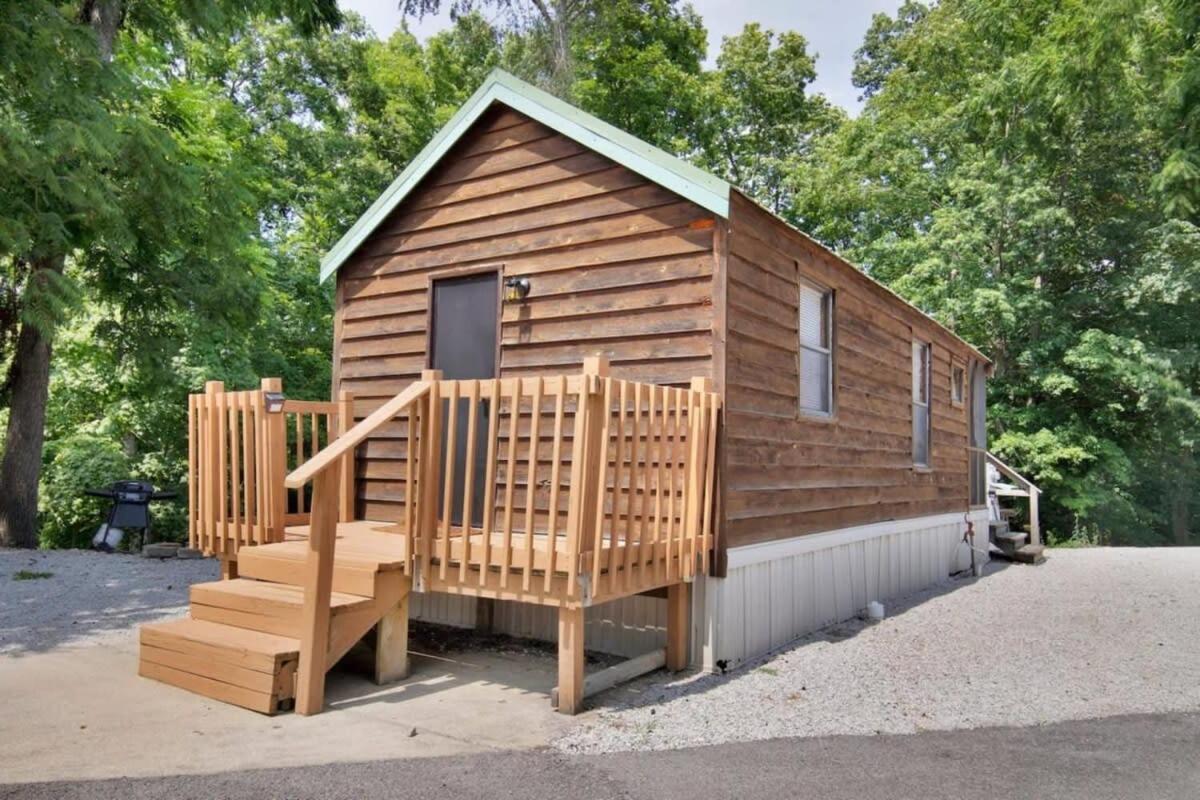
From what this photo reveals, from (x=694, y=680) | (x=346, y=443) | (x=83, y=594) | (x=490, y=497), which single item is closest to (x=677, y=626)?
(x=694, y=680)

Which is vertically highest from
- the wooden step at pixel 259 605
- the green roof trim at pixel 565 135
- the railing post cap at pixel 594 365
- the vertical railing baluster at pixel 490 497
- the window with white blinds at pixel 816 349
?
the green roof trim at pixel 565 135

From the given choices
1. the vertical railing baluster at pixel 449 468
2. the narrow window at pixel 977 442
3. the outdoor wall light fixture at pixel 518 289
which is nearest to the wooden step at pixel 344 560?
the vertical railing baluster at pixel 449 468

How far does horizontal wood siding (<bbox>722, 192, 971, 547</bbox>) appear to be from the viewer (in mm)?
5250

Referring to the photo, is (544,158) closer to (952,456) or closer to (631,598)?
(631,598)

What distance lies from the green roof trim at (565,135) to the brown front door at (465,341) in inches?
35.3

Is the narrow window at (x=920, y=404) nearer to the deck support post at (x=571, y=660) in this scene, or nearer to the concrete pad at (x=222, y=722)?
the concrete pad at (x=222, y=722)

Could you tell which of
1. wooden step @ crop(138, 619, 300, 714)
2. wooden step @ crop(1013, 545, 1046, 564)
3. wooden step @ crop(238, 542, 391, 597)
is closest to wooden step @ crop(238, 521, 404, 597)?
wooden step @ crop(238, 542, 391, 597)

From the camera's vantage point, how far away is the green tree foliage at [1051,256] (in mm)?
15430

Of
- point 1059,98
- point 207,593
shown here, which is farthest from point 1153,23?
point 207,593

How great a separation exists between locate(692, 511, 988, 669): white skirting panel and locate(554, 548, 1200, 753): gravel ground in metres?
0.17

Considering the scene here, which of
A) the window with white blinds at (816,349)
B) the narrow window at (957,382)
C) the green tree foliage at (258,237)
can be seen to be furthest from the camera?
the green tree foliage at (258,237)

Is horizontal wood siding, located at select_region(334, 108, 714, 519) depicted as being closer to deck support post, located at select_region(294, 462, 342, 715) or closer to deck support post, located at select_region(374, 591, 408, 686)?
deck support post, located at select_region(374, 591, 408, 686)

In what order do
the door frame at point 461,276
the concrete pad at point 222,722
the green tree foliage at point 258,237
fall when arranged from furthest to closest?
1. the green tree foliage at point 258,237
2. the door frame at point 461,276
3. the concrete pad at point 222,722

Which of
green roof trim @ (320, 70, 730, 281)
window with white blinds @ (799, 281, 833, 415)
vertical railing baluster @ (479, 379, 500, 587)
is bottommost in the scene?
vertical railing baluster @ (479, 379, 500, 587)
